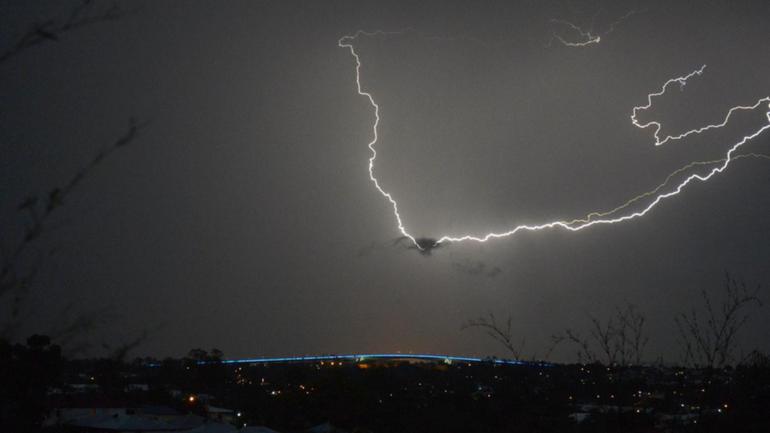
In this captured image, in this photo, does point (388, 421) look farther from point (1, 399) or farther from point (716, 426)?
point (1, 399)

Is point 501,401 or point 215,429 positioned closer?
point 501,401

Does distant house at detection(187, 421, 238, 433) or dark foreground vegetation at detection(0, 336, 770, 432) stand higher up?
dark foreground vegetation at detection(0, 336, 770, 432)

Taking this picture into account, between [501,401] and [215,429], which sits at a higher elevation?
[501,401]

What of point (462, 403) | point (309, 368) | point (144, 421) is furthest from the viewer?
point (309, 368)

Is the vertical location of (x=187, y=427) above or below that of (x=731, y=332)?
below

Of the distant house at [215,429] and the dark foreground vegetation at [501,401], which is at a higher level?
the dark foreground vegetation at [501,401]

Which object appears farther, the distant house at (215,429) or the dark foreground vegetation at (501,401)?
the distant house at (215,429)

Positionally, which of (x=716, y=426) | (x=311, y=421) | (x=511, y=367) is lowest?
(x=311, y=421)

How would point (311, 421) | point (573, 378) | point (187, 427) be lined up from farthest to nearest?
point (311, 421) < point (187, 427) < point (573, 378)

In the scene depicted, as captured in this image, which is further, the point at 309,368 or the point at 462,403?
the point at 309,368

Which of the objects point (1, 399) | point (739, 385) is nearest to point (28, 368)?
point (1, 399)

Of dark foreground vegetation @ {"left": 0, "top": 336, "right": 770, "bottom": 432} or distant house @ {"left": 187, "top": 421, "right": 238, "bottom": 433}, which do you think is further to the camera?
distant house @ {"left": 187, "top": 421, "right": 238, "bottom": 433}
